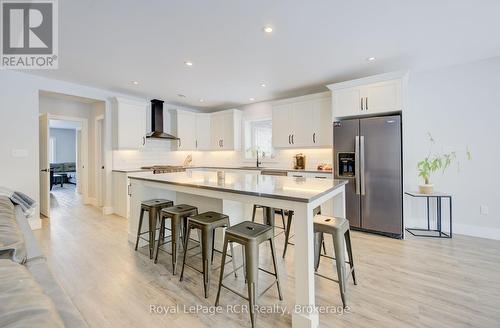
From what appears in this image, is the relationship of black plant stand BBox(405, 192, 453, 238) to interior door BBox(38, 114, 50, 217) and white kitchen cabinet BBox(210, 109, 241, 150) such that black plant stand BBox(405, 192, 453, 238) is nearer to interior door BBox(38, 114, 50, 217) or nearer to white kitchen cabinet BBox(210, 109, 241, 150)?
white kitchen cabinet BBox(210, 109, 241, 150)

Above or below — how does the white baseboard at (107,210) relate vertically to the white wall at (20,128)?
below

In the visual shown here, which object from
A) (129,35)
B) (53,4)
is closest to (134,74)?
(129,35)

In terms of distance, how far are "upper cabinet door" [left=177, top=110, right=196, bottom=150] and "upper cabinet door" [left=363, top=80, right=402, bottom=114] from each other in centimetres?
415

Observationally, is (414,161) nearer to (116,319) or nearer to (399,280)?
(399,280)

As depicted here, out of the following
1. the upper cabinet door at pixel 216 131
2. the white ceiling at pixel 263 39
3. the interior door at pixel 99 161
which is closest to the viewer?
the white ceiling at pixel 263 39

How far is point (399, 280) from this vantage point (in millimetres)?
2131

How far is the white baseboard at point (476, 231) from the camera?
3.17 m

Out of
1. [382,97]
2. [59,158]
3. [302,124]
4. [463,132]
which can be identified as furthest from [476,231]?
[59,158]

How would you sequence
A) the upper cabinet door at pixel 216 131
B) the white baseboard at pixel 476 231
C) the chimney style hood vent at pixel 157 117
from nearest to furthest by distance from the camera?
the white baseboard at pixel 476 231 → the chimney style hood vent at pixel 157 117 → the upper cabinet door at pixel 216 131

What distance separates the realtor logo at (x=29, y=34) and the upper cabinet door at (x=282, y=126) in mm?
3690

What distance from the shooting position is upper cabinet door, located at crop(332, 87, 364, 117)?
3596mm

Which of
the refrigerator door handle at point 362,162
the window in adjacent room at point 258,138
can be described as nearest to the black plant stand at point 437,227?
the refrigerator door handle at point 362,162

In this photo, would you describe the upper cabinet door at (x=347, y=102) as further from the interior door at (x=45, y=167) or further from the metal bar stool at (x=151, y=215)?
the interior door at (x=45, y=167)

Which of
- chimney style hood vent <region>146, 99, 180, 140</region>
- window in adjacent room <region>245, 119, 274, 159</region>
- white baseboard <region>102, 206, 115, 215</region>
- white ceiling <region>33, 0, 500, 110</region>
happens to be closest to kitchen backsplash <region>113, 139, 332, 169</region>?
window in adjacent room <region>245, 119, 274, 159</region>
